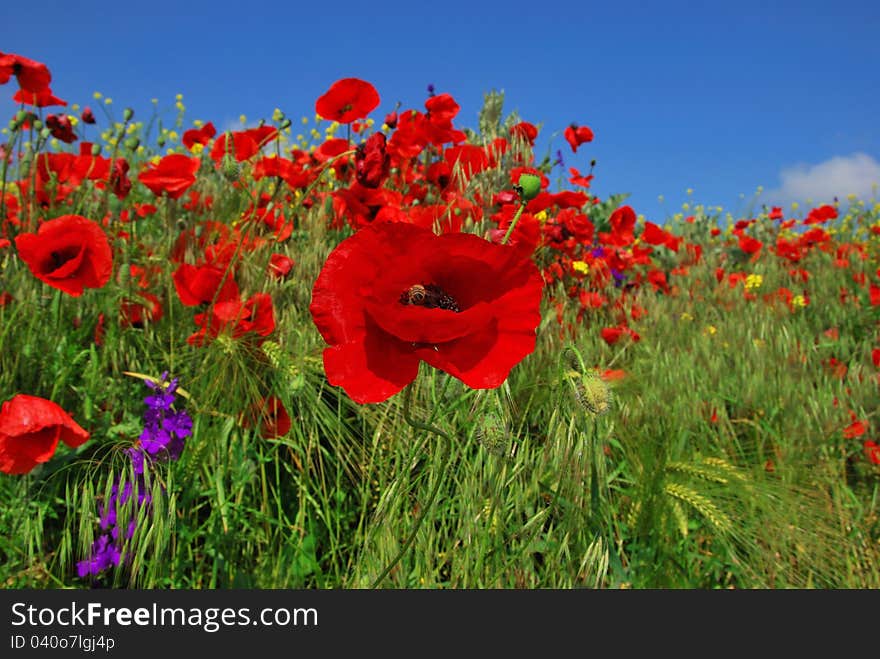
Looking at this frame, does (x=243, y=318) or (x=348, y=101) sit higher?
(x=348, y=101)

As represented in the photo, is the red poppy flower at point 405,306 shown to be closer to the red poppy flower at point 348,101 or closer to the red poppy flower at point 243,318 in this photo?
the red poppy flower at point 243,318

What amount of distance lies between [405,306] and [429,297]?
0.07 meters

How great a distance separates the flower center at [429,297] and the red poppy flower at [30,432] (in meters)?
0.79

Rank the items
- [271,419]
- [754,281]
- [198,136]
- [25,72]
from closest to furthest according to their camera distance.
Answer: [271,419] → [25,72] → [198,136] → [754,281]

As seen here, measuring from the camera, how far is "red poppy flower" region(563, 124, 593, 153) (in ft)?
8.77

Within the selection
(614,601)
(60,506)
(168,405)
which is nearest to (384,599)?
(614,601)

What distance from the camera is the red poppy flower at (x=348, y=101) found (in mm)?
1905

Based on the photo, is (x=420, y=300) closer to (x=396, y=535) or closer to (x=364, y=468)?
(x=396, y=535)

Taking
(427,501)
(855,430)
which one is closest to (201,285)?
(427,501)

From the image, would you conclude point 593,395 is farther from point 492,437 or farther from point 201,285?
point 201,285

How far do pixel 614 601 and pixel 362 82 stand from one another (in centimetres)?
146

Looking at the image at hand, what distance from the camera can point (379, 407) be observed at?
1.55 metres

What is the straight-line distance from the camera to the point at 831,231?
238 inches

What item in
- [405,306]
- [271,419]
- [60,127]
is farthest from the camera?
[60,127]
